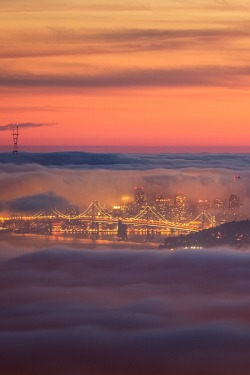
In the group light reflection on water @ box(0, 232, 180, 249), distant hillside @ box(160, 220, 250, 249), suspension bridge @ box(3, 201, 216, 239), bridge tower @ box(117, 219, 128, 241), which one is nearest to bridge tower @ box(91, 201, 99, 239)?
suspension bridge @ box(3, 201, 216, 239)

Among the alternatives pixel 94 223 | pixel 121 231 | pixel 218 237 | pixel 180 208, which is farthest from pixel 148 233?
pixel 180 208

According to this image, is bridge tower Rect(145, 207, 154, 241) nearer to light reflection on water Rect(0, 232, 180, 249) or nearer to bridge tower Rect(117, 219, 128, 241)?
light reflection on water Rect(0, 232, 180, 249)

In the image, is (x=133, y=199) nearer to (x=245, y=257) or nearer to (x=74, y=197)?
(x=74, y=197)

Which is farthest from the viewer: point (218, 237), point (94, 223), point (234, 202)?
point (234, 202)

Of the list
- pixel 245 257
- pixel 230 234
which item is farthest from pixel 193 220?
pixel 245 257

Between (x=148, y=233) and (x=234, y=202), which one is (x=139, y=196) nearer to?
(x=234, y=202)

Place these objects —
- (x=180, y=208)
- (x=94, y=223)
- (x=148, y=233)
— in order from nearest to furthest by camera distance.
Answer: (x=148, y=233) < (x=94, y=223) < (x=180, y=208)

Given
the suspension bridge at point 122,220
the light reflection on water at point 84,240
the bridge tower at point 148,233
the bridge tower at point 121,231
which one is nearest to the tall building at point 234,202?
the suspension bridge at point 122,220

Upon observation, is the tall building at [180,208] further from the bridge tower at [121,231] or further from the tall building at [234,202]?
the bridge tower at [121,231]
